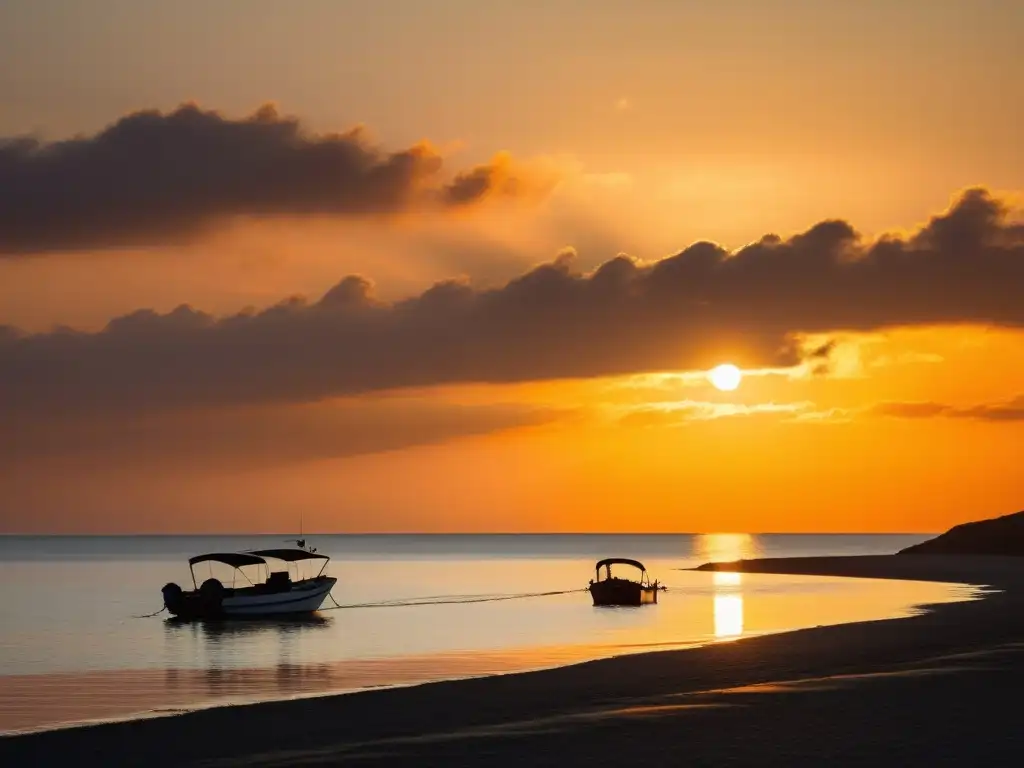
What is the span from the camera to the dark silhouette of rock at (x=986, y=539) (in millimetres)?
159375

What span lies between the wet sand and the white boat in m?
43.3

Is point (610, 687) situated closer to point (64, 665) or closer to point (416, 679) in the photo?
point (416, 679)

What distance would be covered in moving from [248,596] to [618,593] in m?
28.0

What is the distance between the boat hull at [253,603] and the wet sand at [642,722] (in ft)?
142

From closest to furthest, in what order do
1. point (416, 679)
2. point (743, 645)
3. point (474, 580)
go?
point (416, 679), point (743, 645), point (474, 580)

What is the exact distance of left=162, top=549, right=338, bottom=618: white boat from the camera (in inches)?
3270

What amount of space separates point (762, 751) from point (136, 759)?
12.9 metres

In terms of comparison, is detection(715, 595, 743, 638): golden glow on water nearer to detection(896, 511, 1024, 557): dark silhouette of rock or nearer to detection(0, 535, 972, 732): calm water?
detection(0, 535, 972, 732): calm water

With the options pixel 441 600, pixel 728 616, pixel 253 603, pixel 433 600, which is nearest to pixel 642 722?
pixel 728 616

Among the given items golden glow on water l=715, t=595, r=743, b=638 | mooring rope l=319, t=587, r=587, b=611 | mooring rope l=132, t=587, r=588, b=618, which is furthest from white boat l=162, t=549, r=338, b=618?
golden glow on water l=715, t=595, r=743, b=638

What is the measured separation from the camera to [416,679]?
151 feet

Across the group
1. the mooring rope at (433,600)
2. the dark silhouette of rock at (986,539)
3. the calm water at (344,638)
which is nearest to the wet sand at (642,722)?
the calm water at (344,638)

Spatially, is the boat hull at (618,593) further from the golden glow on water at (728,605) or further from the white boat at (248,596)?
the white boat at (248,596)

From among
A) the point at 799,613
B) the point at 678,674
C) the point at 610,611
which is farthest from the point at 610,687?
the point at 610,611
